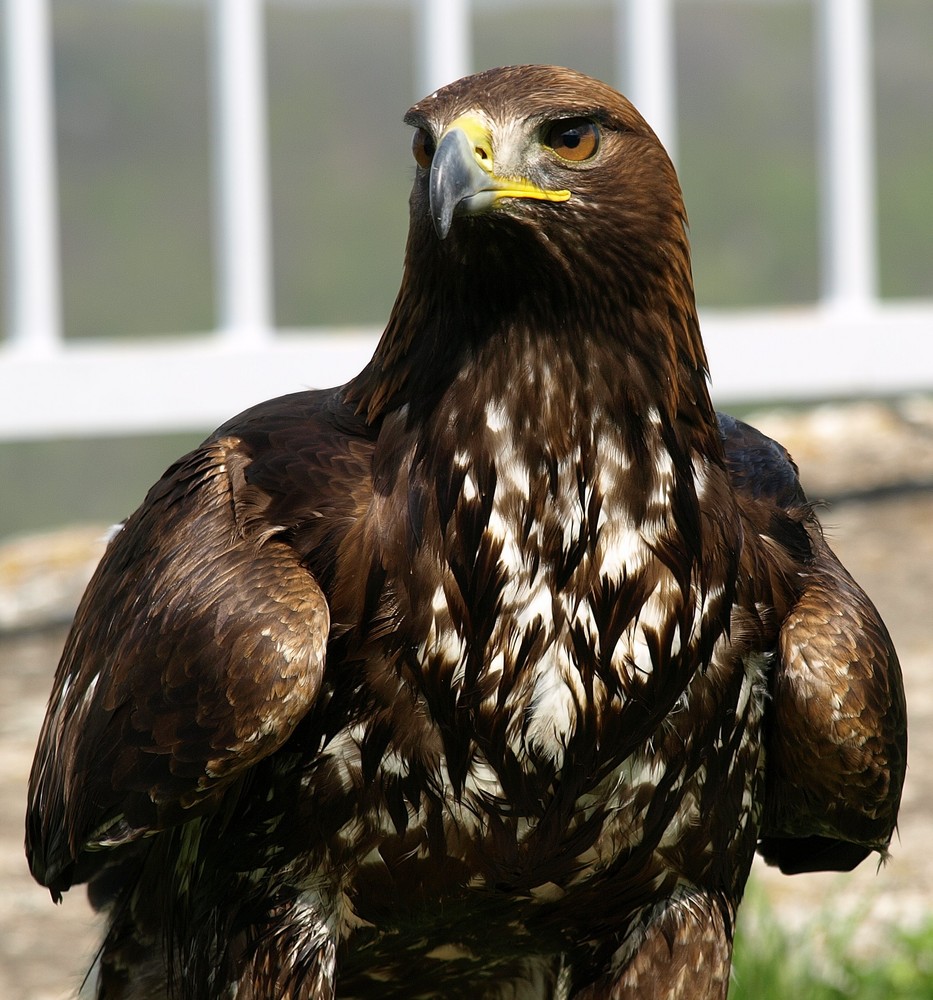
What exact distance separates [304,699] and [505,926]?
74 cm

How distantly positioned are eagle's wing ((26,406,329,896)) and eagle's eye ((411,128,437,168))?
0.65 meters

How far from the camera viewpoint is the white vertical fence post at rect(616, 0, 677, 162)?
306 inches

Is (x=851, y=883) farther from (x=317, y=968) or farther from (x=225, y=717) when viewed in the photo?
(x=225, y=717)

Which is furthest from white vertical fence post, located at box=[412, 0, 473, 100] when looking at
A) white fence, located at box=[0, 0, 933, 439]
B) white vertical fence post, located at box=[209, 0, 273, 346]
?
white vertical fence post, located at box=[209, 0, 273, 346]

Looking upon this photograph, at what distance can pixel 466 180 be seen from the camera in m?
2.78

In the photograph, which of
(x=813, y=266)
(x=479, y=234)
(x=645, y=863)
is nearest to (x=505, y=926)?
(x=645, y=863)

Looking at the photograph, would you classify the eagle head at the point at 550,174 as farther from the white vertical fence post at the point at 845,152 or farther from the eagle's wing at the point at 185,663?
the white vertical fence post at the point at 845,152

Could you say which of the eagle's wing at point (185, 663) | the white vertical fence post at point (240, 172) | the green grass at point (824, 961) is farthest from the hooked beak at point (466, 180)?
the white vertical fence post at point (240, 172)

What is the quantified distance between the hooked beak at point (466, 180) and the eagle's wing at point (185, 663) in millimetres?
685

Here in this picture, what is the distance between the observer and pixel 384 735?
3.07m

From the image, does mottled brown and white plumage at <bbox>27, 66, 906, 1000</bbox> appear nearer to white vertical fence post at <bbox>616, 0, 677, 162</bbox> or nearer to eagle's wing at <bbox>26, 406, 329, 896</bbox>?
eagle's wing at <bbox>26, 406, 329, 896</bbox>

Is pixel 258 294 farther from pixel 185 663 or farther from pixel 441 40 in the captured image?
pixel 185 663

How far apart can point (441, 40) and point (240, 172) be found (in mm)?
1023

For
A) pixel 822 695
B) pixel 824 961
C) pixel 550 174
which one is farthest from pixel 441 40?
pixel 822 695
